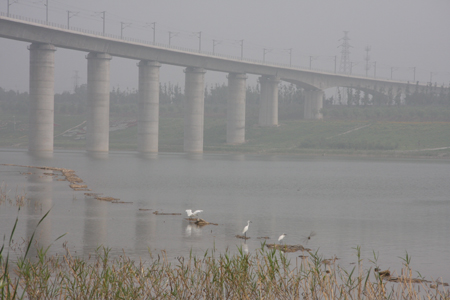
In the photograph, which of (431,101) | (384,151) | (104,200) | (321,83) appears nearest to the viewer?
(104,200)

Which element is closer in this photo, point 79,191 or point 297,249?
point 297,249

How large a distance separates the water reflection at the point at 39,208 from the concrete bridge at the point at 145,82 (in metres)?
42.1

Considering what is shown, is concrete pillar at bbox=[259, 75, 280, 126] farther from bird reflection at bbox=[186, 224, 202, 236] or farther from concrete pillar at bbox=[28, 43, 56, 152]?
bird reflection at bbox=[186, 224, 202, 236]

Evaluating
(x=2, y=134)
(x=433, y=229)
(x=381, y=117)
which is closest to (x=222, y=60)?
(x=381, y=117)

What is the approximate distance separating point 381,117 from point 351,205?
117598 millimetres

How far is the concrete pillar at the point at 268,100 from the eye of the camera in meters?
127

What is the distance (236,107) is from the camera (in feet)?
388

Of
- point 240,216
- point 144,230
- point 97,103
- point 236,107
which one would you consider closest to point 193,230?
point 144,230

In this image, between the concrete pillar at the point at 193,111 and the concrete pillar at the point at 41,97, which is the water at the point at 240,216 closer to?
the concrete pillar at the point at 41,97

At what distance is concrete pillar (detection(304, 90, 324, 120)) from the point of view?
466 ft

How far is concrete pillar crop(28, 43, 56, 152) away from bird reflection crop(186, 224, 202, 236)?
66804 millimetres

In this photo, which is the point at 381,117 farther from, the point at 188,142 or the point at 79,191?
the point at 79,191

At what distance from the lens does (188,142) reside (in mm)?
108312

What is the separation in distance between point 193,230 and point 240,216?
196 inches
